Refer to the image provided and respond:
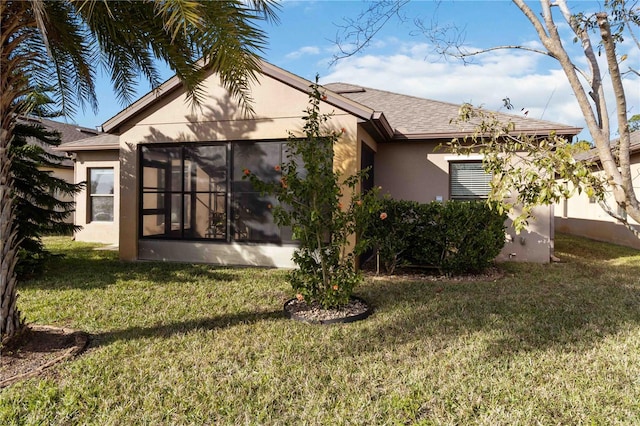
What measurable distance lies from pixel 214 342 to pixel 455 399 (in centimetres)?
260

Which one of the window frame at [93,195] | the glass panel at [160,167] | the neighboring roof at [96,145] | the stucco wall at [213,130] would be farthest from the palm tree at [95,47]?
the window frame at [93,195]

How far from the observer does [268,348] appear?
425 centimetres

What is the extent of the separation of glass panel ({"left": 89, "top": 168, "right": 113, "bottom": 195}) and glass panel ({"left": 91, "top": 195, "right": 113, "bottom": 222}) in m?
0.23

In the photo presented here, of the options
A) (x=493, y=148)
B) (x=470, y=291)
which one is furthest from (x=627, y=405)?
(x=470, y=291)

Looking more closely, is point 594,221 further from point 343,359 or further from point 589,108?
point 589,108

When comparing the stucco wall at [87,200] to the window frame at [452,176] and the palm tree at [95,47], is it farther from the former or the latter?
the window frame at [452,176]

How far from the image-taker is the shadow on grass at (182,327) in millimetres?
4594

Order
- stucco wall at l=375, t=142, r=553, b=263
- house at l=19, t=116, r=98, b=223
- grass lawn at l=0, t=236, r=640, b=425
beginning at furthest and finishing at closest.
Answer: house at l=19, t=116, r=98, b=223 → stucco wall at l=375, t=142, r=553, b=263 → grass lawn at l=0, t=236, r=640, b=425

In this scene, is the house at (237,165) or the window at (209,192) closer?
the house at (237,165)

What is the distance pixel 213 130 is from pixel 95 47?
3.96m

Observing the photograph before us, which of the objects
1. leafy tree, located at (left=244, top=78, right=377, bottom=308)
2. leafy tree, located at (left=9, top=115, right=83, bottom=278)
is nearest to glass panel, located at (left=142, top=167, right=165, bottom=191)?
leafy tree, located at (left=9, top=115, right=83, bottom=278)

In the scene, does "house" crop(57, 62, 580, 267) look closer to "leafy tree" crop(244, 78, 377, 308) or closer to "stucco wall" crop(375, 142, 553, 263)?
"stucco wall" crop(375, 142, 553, 263)

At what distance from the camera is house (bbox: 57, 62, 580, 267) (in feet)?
28.5

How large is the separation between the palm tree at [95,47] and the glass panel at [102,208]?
8.77m
